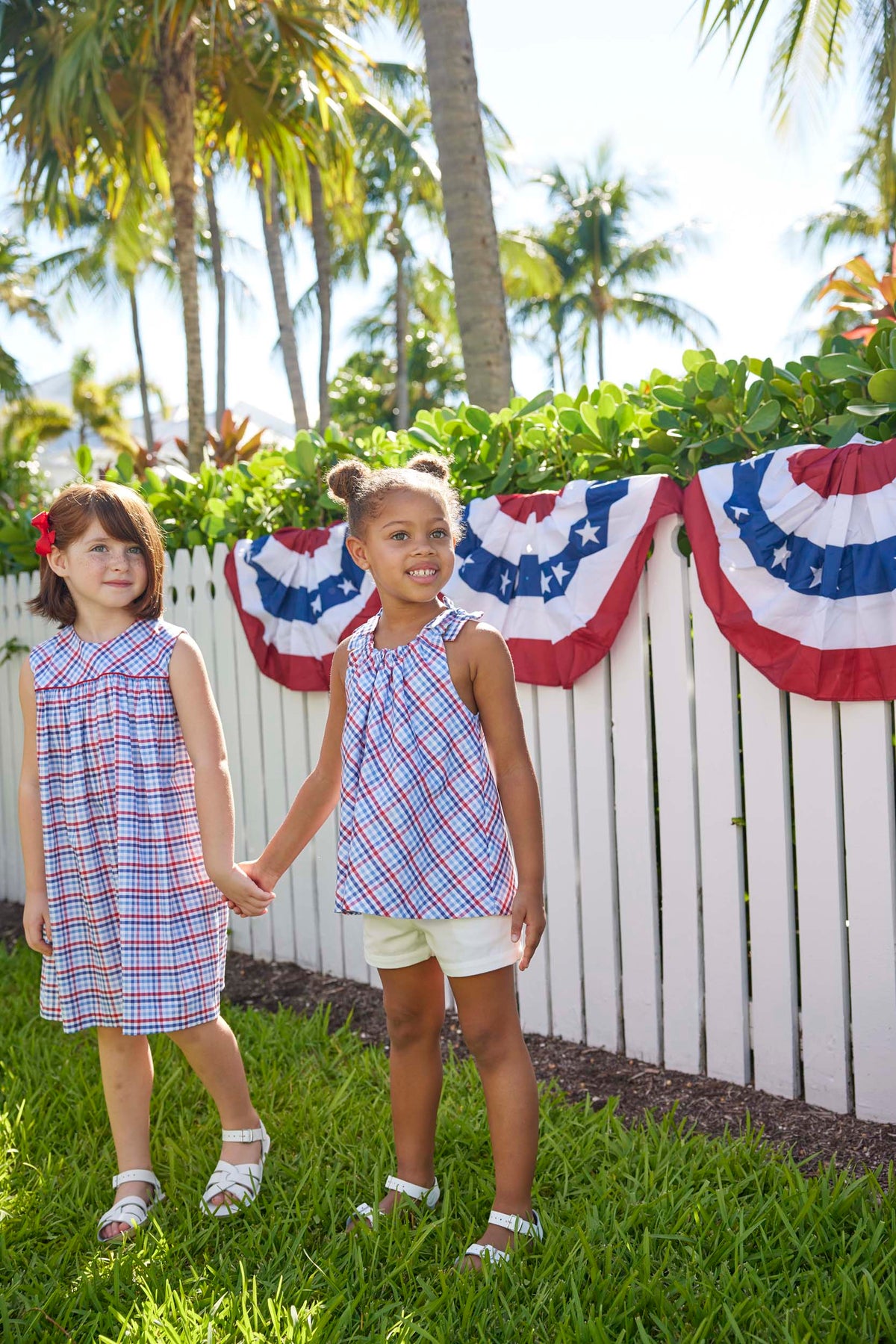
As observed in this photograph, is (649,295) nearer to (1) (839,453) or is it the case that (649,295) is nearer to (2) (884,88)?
(2) (884,88)

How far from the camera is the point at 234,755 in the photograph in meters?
4.46

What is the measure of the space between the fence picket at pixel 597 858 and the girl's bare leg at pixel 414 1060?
0.99 metres

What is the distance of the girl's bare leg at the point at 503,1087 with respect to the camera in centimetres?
202

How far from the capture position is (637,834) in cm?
302

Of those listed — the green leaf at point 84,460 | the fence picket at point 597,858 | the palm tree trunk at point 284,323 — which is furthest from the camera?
the palm tree trunk at point 284,323

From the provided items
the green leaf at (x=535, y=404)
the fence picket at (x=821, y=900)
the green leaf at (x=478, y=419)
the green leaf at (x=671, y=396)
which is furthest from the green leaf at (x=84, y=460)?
the fence picket at (x=821, y=900)

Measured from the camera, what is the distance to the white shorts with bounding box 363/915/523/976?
2.02m

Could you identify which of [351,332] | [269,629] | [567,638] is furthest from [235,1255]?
[351,332]

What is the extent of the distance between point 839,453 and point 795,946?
4.11ft

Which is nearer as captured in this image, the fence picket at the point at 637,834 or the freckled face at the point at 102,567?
the freckled face at the point at 102,567

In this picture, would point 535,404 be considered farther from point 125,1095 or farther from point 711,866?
point 125,1095

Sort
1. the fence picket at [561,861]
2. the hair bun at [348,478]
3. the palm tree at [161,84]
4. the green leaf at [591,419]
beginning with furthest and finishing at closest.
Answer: the palm tree at [161,84] < the fence picket at [561,861] < the green leaf at [591,419] < the hair bun at [348,478]

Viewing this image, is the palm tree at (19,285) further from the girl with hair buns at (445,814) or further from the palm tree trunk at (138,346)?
the girl with hair buns at (445,814)

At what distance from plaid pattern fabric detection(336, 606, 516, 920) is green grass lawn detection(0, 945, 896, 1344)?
0.67m
